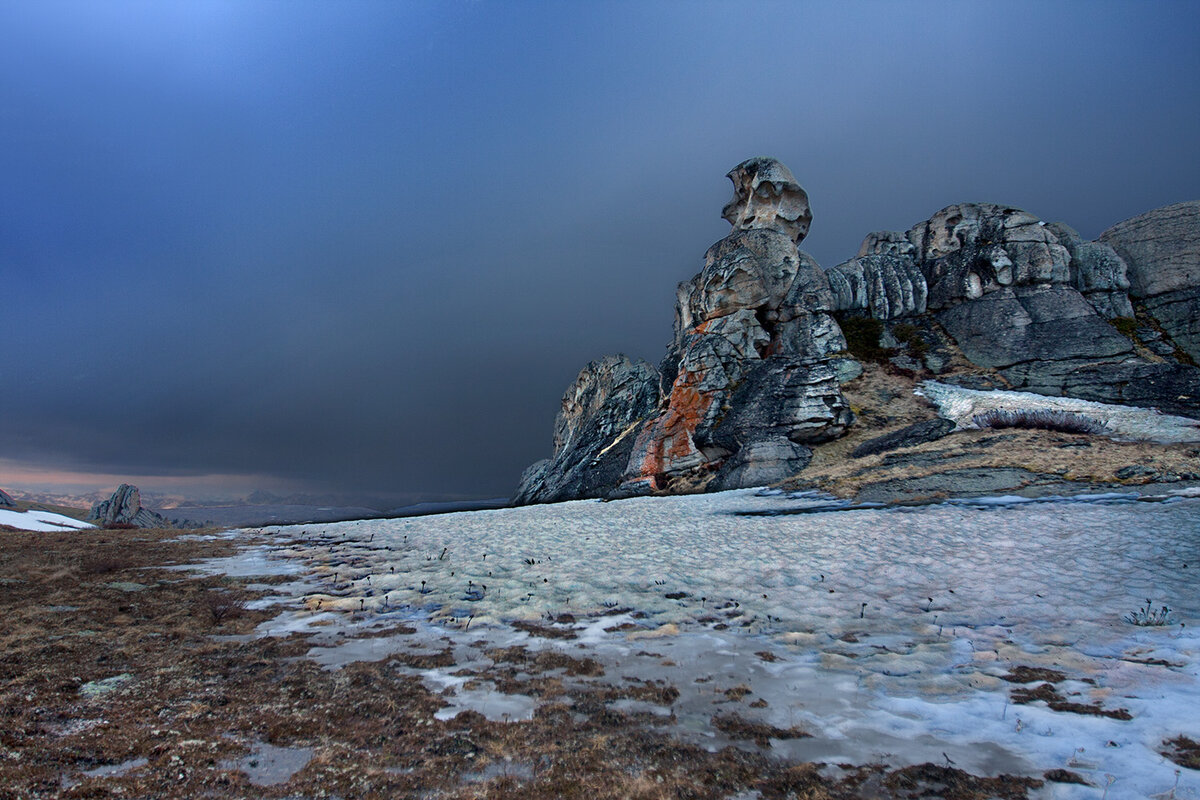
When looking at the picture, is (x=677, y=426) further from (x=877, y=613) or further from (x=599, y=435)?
(x=877, y=613)

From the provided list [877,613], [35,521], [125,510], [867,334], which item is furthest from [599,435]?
[877,613]

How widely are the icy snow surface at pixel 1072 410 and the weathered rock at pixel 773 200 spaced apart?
22.3m

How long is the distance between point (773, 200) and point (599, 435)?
29494mm

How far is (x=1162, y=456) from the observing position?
18.2 meters

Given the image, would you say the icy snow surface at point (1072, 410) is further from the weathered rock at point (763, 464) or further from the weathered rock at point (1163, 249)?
the weathered rock at point (1163, 249)

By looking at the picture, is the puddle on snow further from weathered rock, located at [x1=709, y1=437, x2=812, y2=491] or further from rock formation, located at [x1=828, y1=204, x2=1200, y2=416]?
rock formation, located at [x1=828, y1=204, x2=1200, y2=416]

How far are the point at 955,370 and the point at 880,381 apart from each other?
20.3 feet

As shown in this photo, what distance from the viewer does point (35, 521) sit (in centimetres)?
2398

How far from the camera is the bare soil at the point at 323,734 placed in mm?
3654

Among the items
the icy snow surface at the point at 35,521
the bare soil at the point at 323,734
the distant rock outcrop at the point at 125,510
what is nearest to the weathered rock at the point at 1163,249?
the bare soil at the point at 323,734

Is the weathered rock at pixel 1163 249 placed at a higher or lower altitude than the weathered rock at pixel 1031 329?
higher

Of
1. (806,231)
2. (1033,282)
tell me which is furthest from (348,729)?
(806,231)

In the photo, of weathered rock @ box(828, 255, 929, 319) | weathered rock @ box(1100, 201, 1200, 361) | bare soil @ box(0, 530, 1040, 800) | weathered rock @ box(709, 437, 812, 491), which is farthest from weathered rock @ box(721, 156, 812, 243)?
bare soil @ box(0, 530, 1040, 800)

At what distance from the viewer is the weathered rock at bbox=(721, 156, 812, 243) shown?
51.4m
